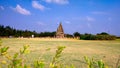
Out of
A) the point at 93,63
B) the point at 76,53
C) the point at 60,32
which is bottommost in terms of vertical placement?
the point at 76,53

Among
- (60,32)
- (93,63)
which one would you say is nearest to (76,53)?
(93,63)

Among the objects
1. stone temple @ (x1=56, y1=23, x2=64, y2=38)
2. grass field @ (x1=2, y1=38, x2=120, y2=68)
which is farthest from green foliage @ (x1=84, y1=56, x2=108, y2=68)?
Answer: stone temple @ (x1=56, y1=23, x2=64, y2=38)

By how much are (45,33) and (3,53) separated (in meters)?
70.0

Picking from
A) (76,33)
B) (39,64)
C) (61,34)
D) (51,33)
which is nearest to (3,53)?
(39,64)

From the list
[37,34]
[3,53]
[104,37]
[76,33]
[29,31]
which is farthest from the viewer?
[29,31]

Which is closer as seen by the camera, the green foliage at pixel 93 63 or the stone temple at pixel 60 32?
the green foliage at pixel 93 63

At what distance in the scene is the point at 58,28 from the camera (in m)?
60.5

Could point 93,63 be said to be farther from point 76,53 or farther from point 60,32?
point 60,32

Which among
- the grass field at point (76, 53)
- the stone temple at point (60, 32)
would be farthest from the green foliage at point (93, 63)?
the stone temple at point (60, 32)

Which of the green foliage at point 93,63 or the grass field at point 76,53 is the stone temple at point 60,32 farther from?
the green foliage at point 93,63

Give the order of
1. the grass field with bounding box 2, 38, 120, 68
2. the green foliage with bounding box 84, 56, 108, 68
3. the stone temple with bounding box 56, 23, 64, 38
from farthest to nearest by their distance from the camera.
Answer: the stone temple with bounding box 56, 23, 64, 38 → the grass field with bounding box 2, 38, 120, 68 → the green foliage with bounding box 84, 56, 108, 68

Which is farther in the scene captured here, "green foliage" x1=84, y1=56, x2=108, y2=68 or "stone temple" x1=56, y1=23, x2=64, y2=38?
→ "stone temple" x1=56, y1=23, x2=64, y2=38

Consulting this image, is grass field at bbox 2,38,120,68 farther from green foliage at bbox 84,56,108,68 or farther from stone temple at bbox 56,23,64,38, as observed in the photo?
stone temple at bbox 56,23,64,38

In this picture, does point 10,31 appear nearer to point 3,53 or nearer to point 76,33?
point 76,33
